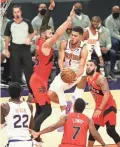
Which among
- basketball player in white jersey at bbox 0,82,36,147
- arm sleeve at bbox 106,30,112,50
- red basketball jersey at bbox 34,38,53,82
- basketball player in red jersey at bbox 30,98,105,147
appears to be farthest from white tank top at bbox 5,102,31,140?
arm sleeve at bbox 106,30,112,50

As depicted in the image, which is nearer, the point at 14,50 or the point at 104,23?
the point at 14,50

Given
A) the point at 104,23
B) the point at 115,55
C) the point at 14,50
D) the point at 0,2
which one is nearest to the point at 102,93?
the point at 0,2

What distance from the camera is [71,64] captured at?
33.0 feet

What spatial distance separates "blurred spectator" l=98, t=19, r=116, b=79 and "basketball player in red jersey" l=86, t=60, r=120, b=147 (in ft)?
18.9

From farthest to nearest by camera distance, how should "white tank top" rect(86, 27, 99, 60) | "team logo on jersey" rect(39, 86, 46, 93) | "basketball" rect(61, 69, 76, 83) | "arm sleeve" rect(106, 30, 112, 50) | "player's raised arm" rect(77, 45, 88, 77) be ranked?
"arm sleeve" rect(106, 30, 112, 50)
"white tank top" rect(86, 27, 99, 60)
"player's raised arm" rect(77, 45, 88, 77)
"basketball" rect(61, 69, 76, 83)
"team logo on jersey" rect(39, 86, 46, 93)

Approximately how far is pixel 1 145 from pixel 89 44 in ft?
16.0

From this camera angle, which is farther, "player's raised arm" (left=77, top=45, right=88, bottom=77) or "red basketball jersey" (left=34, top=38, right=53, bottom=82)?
"player's raised arm" (left=77, top=45, right=88, bottom=77)

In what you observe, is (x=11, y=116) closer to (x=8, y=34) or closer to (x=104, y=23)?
Result: (x=8, y=34)

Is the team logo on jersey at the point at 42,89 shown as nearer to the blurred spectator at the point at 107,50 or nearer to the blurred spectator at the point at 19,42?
the blurred spectator at the point at 19,42

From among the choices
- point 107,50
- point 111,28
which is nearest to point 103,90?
point 107,50

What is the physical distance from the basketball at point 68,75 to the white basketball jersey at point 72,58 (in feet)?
1.40

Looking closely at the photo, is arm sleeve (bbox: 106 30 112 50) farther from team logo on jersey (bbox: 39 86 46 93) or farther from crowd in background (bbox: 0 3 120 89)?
team logo on jersey (bbox: 39 86 46 93)

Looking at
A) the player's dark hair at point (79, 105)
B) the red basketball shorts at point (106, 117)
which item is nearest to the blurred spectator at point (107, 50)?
the red basketball shorts at point (106, 117)

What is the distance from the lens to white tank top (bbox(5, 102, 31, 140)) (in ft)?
24.5
